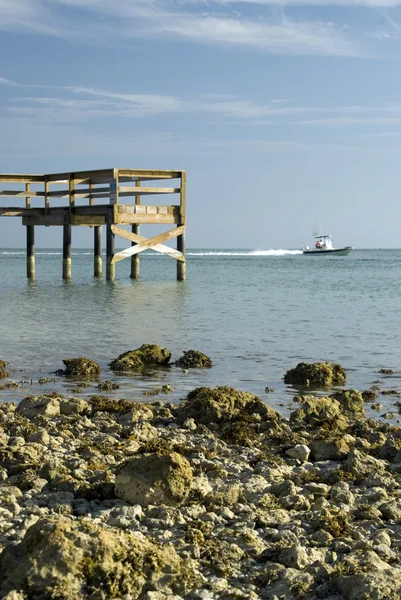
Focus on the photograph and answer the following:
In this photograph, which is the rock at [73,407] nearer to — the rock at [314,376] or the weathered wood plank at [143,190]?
the rock at [314,376]

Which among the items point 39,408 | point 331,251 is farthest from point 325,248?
point 39,408

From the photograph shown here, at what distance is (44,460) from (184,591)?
2.55 m

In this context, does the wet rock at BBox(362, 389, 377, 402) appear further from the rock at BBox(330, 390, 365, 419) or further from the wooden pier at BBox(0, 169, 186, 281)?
the wooden pier at BBox(0, 169, 186, 281)

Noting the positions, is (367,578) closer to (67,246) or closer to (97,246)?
(67,246)

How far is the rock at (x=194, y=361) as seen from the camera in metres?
13.0

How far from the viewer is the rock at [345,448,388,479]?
686 cm

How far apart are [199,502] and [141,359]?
282 inches

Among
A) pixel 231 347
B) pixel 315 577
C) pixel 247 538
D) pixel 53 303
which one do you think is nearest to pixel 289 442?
pixel 247 538

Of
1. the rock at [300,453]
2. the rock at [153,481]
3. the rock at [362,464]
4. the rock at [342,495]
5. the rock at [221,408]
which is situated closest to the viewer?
the rock at [153,481]

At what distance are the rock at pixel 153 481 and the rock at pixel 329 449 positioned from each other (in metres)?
1.82

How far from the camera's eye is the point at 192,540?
17.2 feet

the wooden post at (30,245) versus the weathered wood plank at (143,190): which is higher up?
the weathered wood plank at (143,190)

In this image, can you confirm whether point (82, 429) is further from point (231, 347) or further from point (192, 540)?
point (231, 347)

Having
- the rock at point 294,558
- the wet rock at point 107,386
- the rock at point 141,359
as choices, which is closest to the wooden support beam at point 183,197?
the rock at point 141,359
